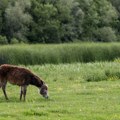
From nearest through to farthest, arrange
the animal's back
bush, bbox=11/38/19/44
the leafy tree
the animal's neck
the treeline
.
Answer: the animal's back < the animal's neck < bush, bbox=11/38/19/44 < the treeline < the leafy tree

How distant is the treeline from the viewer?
62.8 m

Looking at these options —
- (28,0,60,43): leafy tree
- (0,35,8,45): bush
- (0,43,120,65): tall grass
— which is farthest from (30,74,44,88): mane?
(28,0,60,43): leafy tree

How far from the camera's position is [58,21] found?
71000mm

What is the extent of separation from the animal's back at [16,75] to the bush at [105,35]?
52664mm

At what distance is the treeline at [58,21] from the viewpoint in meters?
62.8

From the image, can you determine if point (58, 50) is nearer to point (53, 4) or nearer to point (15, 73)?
point (15, 73)

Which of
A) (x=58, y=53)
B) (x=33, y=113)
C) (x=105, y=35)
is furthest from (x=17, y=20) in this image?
(x=33, y=113)

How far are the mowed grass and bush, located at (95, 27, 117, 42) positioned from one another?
44.2 m

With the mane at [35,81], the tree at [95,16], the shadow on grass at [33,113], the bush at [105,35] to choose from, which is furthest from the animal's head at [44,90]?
the tree at [95,16]

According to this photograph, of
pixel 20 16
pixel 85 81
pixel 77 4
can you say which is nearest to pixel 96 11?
pixel 77 4

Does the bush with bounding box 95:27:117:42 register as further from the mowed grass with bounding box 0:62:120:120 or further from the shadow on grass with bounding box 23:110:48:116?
the shadow on grass with bounding box 23:110:48:116

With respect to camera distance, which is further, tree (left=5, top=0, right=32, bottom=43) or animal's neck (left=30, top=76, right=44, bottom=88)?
tree (left=5, top=0, right=32, bottom=43)

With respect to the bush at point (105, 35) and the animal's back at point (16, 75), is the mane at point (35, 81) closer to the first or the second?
the animal's back at point (16, 75)

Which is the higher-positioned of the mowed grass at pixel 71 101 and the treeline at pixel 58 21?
the mowed grass at pixel 71 101
